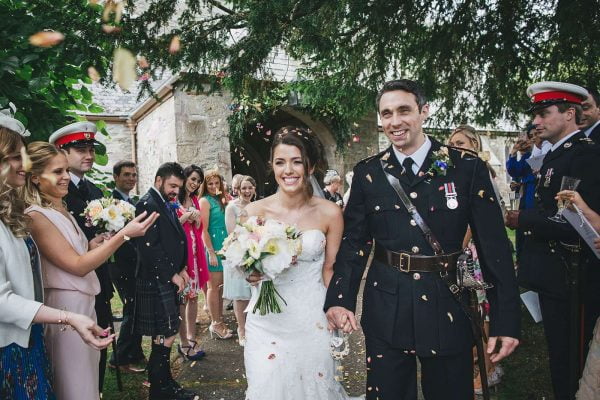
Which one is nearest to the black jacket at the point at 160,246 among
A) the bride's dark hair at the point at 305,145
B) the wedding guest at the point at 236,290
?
the wedding guest at the point at 236,290

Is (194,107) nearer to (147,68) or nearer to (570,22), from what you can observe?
(147,68)

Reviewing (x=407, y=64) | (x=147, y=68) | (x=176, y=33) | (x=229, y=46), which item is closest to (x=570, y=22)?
(x=407, y=64)

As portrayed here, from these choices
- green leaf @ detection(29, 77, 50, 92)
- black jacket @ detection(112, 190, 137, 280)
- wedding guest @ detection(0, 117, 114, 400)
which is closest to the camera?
wedding guest @ detection(0, 117, 114, 400)

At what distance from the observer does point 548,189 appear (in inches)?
134

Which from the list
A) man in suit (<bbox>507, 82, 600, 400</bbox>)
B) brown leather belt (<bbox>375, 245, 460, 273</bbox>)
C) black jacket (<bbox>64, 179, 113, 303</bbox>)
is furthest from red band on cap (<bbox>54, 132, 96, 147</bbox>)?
man in suit (<bbox>507, 82, 600, 400</bbox>)

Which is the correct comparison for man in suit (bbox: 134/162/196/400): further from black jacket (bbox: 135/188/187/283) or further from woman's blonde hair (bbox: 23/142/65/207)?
woman's blonde hair (bbox: 23/142/65/207)

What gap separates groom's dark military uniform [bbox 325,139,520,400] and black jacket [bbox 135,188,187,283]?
2.36 m

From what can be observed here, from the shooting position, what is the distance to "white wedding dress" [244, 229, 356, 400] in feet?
10.0

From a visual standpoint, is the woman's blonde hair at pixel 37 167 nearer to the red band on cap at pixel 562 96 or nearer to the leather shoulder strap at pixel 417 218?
the leather shoulder strap at pixel 417 218

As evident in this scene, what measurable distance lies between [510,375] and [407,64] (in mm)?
4338

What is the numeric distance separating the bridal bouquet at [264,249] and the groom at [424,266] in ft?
1.79

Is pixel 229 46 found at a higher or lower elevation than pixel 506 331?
higher

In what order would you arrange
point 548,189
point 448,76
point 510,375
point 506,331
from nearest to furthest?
1. point 506,331
2. point 548,189
3. point 510,375
4. point 448,76

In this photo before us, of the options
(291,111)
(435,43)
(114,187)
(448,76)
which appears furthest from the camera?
(291,111)
